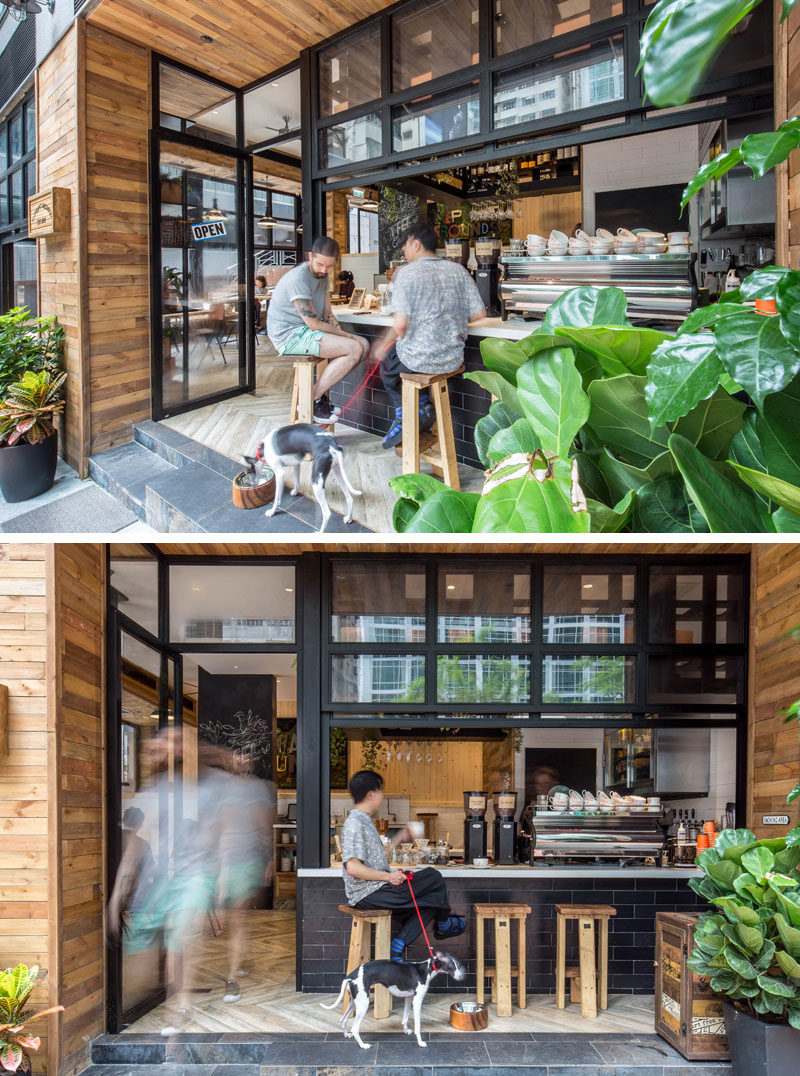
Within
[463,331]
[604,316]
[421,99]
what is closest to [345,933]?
[463,331]

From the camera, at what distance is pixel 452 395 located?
482 cm

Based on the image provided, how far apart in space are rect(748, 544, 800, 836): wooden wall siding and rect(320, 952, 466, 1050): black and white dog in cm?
192

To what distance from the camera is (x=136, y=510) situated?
5.02 m

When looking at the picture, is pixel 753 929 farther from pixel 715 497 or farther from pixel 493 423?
pixel 715 497

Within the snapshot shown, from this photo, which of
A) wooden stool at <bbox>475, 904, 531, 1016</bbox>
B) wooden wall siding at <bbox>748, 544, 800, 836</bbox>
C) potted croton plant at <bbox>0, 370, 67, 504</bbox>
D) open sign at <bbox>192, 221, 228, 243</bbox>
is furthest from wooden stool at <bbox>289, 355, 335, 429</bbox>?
wooden stool at <bbox>475, 904, 531, 1016</bbox>

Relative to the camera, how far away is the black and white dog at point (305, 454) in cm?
354

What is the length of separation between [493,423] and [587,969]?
4.58m

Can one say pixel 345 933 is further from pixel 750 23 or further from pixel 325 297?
pixel 750 23

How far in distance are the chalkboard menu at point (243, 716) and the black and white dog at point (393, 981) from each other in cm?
302

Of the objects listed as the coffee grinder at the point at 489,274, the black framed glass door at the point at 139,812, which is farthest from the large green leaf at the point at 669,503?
the coffee grinder at the point at 489,274

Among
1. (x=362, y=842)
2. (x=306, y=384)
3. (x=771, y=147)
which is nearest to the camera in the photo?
(x=771, y=147)

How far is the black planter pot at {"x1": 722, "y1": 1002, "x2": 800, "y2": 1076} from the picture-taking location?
368 cm

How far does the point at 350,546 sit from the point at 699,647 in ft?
6.93

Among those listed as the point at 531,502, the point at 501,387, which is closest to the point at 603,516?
the point at 531,502
